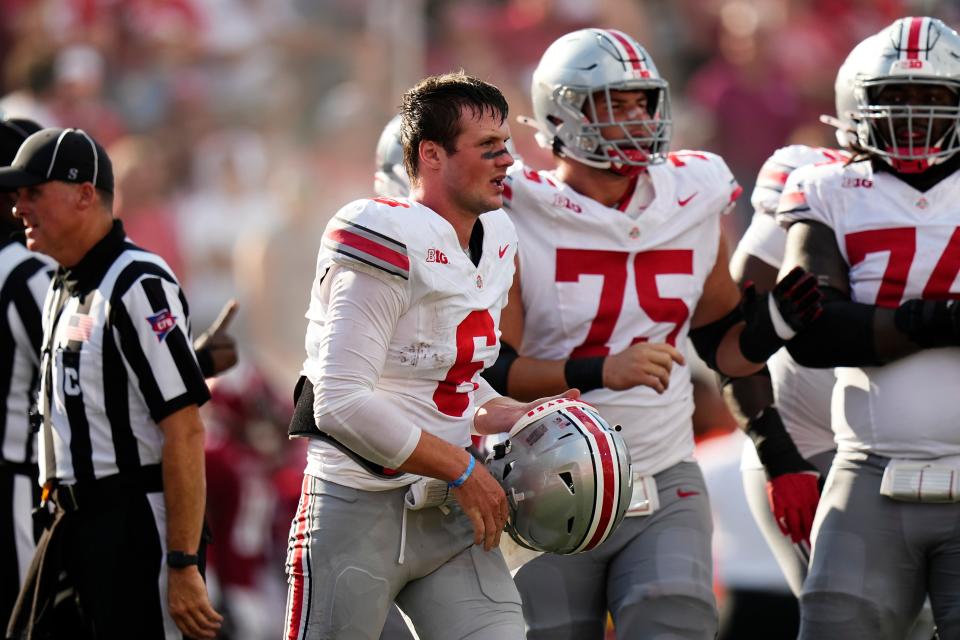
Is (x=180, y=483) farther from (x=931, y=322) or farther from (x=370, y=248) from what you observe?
(x=931, y=322)

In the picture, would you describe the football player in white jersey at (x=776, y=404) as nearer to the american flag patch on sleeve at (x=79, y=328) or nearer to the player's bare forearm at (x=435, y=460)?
the player's bare forearm at (x=435, y=460)

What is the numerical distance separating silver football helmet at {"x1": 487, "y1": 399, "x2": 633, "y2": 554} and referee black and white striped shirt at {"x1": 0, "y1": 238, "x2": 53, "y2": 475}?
1.88 m

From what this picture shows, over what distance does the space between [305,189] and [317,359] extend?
6632 millimetres

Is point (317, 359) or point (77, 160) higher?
point (77, 160)

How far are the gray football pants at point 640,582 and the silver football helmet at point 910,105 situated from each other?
3.64ft

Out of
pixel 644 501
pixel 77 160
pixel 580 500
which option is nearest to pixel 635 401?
pixel 644 501

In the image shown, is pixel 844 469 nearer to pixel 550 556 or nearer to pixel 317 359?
pixel 550 556

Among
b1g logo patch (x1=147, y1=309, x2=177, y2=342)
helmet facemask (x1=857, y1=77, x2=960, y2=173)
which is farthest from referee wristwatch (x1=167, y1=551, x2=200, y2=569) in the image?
helmet facemask (x1=857, y1=77, x2=960, y2=173)

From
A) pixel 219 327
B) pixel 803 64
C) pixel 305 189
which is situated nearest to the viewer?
pixel 219 327

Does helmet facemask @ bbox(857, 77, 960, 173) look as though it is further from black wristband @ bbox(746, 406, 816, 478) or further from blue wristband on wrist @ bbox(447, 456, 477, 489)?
blue wristband on wrist @ bbox(447, 456, 477, 489)

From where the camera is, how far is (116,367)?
15.5 feet

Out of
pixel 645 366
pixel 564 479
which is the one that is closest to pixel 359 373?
pixel 564 479

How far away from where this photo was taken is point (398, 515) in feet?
13.5

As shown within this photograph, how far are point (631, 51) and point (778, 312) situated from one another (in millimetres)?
908
